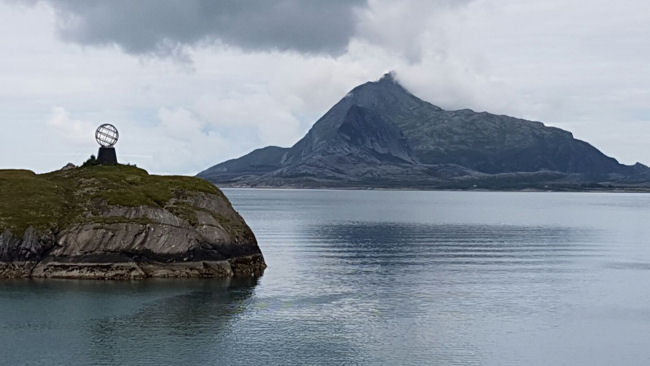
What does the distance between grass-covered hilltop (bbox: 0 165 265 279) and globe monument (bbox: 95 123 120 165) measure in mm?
10382

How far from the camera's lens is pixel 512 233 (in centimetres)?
19162

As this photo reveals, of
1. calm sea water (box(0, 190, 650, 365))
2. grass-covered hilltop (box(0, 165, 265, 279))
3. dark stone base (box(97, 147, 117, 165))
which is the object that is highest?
dark stone base (box(97, 147, 117, 165))

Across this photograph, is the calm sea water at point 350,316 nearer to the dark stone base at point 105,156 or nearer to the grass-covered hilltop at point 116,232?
the grass-covered hilltop at point 116,232

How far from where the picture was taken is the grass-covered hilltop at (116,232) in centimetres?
9812

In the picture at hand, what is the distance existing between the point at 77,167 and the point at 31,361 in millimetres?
72347

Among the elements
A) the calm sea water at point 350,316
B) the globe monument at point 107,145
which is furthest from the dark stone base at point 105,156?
the calm sea water at point 350,316

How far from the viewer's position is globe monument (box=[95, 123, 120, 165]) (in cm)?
12319

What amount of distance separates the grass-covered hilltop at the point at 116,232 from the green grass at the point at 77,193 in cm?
16

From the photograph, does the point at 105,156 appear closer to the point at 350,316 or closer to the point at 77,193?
the point at 77,193

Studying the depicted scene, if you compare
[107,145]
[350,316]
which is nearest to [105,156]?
[107,145]

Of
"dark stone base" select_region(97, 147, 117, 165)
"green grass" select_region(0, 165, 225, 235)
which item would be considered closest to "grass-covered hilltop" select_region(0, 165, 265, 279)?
"green grass" select_region(0, 165, 225, 235)

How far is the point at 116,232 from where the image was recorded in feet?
327

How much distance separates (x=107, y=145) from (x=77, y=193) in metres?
16.9

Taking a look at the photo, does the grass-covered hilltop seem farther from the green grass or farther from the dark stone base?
the dark stone base
